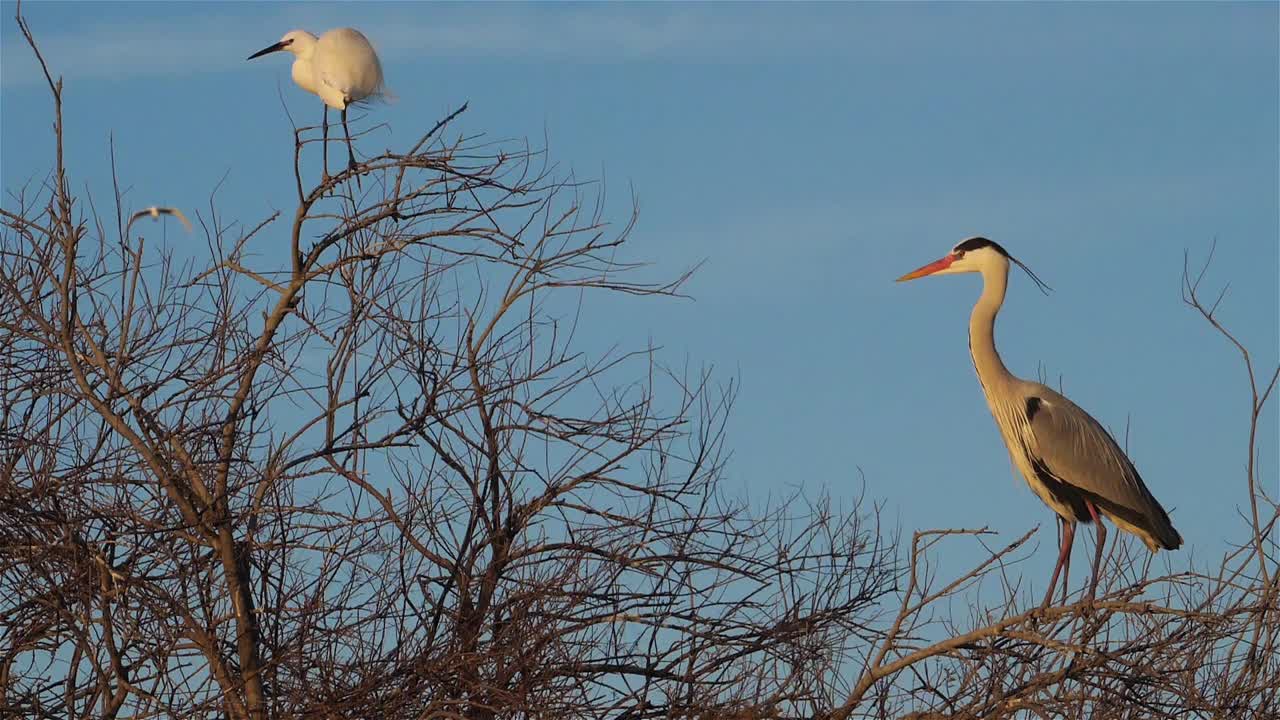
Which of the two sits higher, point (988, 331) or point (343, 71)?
point (343, 71)

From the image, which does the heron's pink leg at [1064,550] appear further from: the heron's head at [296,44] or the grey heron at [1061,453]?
the heron's head at [296,44]

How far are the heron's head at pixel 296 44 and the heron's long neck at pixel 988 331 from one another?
193 inches

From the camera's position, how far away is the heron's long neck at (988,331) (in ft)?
32.6

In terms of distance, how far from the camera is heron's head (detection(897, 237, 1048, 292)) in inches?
400

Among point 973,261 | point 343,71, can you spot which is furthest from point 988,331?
point 343,71

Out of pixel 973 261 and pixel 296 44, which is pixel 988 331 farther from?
pixel 296 44

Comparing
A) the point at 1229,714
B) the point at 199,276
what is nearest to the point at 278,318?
Result: the point at 199,276

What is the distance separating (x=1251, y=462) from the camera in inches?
270

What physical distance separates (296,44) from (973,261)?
4.99 metres

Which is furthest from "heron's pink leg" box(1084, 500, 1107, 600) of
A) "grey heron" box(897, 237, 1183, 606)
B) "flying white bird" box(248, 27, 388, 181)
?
"flying white bird" box(248, 27, 388, 181)

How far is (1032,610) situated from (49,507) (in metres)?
3.88

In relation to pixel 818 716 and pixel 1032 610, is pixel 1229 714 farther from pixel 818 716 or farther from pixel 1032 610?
pixel 818 716

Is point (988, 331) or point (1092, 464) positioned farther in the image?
point (988, 331)

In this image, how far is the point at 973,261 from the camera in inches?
406
